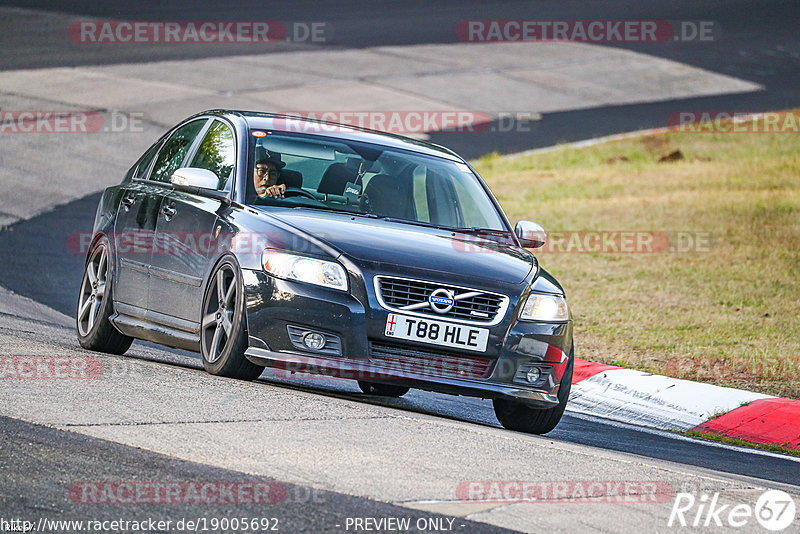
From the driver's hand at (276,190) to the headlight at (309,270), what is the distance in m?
0.97

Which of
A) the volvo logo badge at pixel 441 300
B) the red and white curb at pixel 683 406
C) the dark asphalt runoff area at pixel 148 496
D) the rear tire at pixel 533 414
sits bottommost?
the red and white curb at pixel 683 406

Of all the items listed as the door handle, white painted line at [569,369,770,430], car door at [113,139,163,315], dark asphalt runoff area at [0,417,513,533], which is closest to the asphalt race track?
dark asphalt runoff area at [0,417,513,533]

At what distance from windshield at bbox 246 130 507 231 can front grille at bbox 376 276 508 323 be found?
1072 millimetres

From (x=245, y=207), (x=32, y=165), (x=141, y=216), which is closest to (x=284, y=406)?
(x=245, y=207)

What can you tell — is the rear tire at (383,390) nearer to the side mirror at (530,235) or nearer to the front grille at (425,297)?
the side mirror at (530,235)

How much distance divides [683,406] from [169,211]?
4.17 m

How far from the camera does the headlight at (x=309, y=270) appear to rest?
7727mm

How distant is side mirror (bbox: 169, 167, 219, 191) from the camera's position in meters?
8.52
